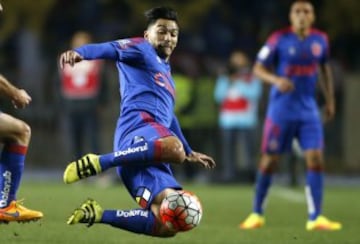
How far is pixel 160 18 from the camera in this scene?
9.22 metres

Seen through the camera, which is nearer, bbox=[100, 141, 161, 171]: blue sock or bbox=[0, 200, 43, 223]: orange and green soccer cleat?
bbox=[100, 141, 161, 171]: blue sock

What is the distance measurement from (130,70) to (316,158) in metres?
3.48

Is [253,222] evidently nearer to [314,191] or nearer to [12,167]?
[314,191]

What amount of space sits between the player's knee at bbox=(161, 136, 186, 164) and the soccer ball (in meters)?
0.27

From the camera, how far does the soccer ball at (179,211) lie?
28.7 feet

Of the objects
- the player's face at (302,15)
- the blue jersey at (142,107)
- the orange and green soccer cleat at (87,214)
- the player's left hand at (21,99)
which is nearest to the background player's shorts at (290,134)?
the player's face at (302,15)

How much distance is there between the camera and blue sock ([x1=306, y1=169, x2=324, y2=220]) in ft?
39.5

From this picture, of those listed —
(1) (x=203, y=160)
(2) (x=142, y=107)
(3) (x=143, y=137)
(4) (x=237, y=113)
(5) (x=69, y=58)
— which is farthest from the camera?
(4) (x=237, y=113)

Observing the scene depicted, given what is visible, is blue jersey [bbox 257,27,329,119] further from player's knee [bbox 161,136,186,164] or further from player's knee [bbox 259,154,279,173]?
player's knee [bbox 161,136,186,164]

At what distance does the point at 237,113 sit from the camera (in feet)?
64.6

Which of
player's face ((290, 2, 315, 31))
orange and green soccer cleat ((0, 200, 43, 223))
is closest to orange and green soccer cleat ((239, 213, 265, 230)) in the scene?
player's face ((290, 2, 315, 31))

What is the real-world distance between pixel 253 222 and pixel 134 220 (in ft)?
10.6

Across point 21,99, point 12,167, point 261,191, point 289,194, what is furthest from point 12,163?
point 289,194

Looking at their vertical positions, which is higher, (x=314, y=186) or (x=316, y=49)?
(x=316, y=49)
